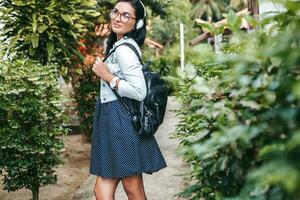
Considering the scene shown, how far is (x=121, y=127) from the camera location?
304 cm

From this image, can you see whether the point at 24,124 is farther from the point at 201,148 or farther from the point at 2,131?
the point at 201,148

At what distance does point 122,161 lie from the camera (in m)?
3.02

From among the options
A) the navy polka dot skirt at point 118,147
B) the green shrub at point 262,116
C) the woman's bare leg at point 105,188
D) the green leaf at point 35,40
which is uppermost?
the green shrub at point 262,116

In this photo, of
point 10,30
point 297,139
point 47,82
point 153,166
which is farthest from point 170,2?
point 297,139

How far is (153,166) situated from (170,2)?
6337 mm

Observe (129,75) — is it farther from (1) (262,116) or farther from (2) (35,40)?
(2) (35,40)

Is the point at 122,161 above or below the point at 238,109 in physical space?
below

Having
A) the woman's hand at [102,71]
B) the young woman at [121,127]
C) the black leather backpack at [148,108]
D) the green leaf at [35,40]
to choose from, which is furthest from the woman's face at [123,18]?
the green leaf at [35,40]

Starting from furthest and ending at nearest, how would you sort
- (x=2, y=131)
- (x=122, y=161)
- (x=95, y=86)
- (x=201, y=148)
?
(x=95, y=86) < (x=2, y=131) < (x=122, y=161) < (x=201, y=148)

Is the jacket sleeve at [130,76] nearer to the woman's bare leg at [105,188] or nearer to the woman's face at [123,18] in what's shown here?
the woman's face at [123,18]

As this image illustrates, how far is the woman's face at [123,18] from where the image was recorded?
3.15 metres

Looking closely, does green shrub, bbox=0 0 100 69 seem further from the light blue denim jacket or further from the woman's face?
the light blue denim jacket

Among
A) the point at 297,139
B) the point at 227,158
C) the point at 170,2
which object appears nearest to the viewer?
the point at 297,139

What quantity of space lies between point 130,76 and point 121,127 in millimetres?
350
